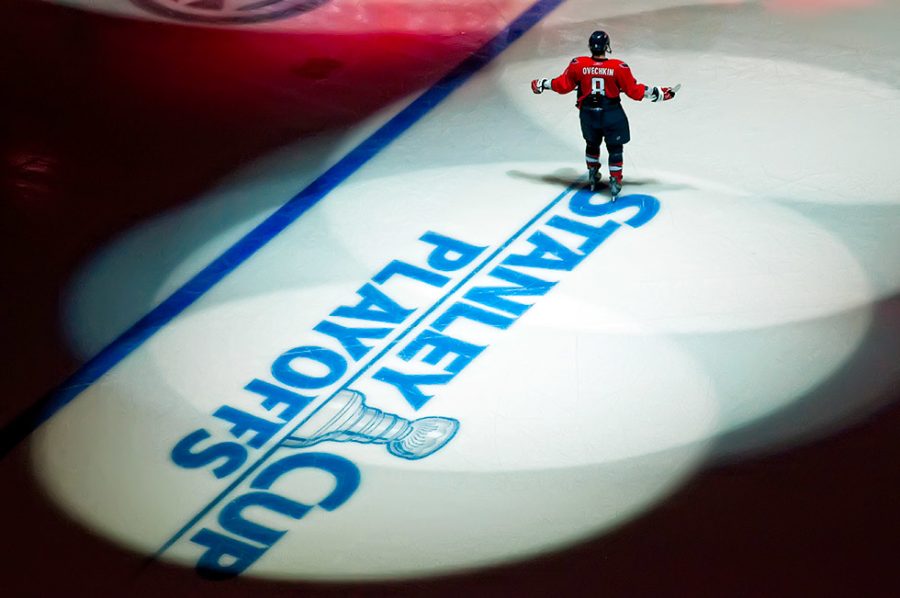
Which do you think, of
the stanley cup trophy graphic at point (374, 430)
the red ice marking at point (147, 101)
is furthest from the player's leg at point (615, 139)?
the stanley cup trophy graphic at point (374, 430)

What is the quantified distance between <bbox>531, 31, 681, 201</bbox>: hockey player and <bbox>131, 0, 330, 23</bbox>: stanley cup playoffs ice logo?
10.3ft

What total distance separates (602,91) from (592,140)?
13.0 inches

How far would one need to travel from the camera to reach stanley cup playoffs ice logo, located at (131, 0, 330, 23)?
390 inches

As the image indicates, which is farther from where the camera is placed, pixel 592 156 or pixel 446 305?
pixel 592 156

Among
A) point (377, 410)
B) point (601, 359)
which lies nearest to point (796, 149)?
point (601, 359)

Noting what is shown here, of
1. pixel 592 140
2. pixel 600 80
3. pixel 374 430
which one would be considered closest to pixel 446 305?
pixel 374 430

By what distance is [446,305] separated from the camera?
688 cm

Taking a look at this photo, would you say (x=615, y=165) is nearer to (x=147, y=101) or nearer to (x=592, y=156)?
(x=592, y=156)

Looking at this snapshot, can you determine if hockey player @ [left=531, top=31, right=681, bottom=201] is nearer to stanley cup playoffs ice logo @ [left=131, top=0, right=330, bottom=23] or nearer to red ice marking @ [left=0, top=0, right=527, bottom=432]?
red ice marking @ [left=0, top=0, right=527, bottom=432]

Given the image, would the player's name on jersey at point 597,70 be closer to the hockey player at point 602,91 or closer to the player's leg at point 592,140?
the hockey player at point 602,91

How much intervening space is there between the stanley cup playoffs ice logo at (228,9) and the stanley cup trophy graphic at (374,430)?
4.49 meters

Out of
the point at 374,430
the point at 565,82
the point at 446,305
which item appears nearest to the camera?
the point at 374,430

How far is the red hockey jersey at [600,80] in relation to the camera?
7160mm

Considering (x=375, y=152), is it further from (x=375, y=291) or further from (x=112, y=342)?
(x=112, y=342)
